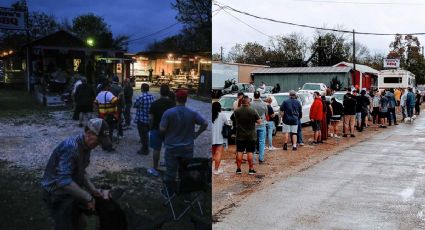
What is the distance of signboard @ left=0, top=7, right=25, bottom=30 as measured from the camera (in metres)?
2.29

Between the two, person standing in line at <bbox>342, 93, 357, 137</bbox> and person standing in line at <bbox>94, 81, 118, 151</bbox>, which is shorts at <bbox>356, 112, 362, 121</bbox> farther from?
person standing in line at <bbox>94, 81, 118, 151</bbox>

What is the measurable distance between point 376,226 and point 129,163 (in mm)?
5270

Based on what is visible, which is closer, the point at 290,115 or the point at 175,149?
the point at 175,149

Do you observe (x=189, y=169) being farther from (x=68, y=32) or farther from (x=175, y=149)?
(x=68, y=32)

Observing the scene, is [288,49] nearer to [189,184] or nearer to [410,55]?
[410,55]

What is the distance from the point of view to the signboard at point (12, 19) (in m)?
2.29

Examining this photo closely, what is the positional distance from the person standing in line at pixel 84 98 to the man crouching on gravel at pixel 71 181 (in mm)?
73

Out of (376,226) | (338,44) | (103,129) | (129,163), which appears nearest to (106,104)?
(103,129)

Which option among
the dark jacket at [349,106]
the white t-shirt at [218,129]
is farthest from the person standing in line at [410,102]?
the white t-shirt at [218,129]

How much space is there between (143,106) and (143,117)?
0.18 ft

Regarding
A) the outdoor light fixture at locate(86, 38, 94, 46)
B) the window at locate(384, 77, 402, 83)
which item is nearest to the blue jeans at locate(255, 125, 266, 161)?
the outdoor light fixture at locate(86, 38, 94, 46)

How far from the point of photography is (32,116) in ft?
7.98

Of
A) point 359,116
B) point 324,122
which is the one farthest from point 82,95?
point 359,116

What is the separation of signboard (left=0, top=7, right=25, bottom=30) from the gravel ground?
0.42 meters
